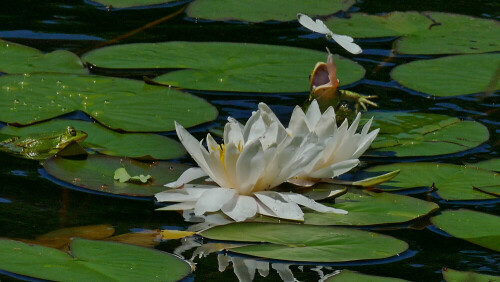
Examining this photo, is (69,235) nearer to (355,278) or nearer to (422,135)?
(355,278)

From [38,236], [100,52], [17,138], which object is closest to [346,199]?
[38,236]

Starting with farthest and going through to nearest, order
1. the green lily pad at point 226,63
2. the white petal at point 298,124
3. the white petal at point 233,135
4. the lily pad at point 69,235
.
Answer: the green lily pad at point 226,63, the white petal at point 298,124, the white petal at point 233,135, the lily pad at point 69,235

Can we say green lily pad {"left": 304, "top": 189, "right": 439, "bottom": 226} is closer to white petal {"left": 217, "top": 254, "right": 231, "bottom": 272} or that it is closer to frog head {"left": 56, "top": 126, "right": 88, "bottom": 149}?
white petal {"left": 217, "top": 254, "right": 231, "bottom": 272}

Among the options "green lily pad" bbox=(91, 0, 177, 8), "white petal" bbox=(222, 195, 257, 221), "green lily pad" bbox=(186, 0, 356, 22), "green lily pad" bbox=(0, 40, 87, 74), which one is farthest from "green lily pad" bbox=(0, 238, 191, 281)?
"green lily pad" bbox=(91, 0, 177, 8)

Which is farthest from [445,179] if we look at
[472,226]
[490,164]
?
[472,226]

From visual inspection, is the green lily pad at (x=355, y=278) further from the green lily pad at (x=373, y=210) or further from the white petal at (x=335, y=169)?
the white petal at (x=335, y=169)

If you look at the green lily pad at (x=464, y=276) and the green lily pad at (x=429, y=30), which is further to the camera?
the green lily pad at (x=429, y=30)

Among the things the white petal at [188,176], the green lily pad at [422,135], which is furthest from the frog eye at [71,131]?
the green lily pad at [422,135]
